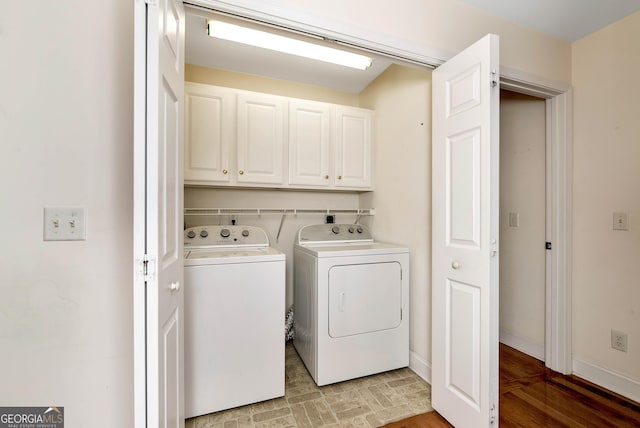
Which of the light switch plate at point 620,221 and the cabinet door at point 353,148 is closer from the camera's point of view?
the light switch plate at point 620,221

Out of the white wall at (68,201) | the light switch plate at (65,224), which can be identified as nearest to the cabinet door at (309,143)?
the white wall at (68,201)

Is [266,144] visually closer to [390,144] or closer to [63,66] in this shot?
[390,144]

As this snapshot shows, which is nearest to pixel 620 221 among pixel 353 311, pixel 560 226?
pixel 560 226

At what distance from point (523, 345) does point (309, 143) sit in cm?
256

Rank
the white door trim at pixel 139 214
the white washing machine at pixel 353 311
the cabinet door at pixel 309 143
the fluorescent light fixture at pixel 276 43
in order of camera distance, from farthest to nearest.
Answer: the cabinet door at pixel 309 143
the white washing machine at pixel 353 311
the fluorescent light fixture at pixel 276 43
the white door trim at pixel 139 214

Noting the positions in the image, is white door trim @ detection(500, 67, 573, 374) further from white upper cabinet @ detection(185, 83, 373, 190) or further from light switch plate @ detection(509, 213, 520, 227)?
white upper cabinet @ detection(185, 83, 373, 190)

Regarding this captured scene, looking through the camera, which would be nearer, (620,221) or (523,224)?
(620,221)

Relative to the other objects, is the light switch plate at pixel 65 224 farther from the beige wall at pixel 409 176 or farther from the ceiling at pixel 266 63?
the beige wall at pixel 409 176

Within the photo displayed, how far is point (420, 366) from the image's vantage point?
2018 mm

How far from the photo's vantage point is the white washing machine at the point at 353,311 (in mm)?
1865

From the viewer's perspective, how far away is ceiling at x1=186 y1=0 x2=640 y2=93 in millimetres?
1674

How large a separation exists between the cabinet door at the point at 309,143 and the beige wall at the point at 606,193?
1915 mm

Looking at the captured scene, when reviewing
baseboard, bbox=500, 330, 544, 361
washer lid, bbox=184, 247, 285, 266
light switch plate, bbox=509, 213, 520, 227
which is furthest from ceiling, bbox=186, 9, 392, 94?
baseboard, bbox=500, 330, 544, 361

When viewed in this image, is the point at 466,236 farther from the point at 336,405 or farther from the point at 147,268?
the point at 147,268
